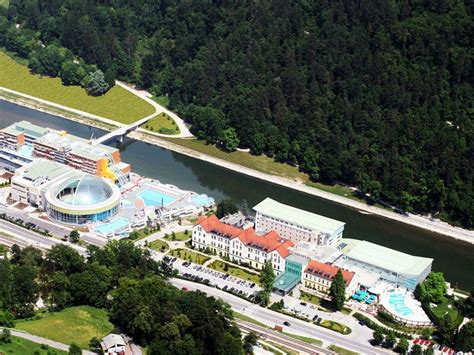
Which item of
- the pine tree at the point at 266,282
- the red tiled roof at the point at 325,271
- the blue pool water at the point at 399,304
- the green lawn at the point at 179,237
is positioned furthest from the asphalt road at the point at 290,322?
the green lawn at the point at 179,237

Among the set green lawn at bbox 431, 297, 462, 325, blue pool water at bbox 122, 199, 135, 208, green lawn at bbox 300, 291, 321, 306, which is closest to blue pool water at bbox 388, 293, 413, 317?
green lawn at bbox 431, 297, 462, 325

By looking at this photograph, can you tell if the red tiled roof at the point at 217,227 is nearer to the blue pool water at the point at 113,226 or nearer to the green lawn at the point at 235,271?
the green lawn at the point at 235,271

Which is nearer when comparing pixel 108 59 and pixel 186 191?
pixel 186 191

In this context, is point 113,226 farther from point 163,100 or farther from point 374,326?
point 163,100

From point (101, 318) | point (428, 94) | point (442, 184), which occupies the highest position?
point (428, 94)

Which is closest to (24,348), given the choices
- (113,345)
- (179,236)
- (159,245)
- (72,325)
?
(72,325)

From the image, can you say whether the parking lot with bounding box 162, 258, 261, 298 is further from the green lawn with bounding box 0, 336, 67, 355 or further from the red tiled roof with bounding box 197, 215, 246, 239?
the green lawn with bounding box 0, 336, 67, 355

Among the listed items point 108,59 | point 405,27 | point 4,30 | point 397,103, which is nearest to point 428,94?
point 397,103

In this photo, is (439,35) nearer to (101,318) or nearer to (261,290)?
(261,290)
